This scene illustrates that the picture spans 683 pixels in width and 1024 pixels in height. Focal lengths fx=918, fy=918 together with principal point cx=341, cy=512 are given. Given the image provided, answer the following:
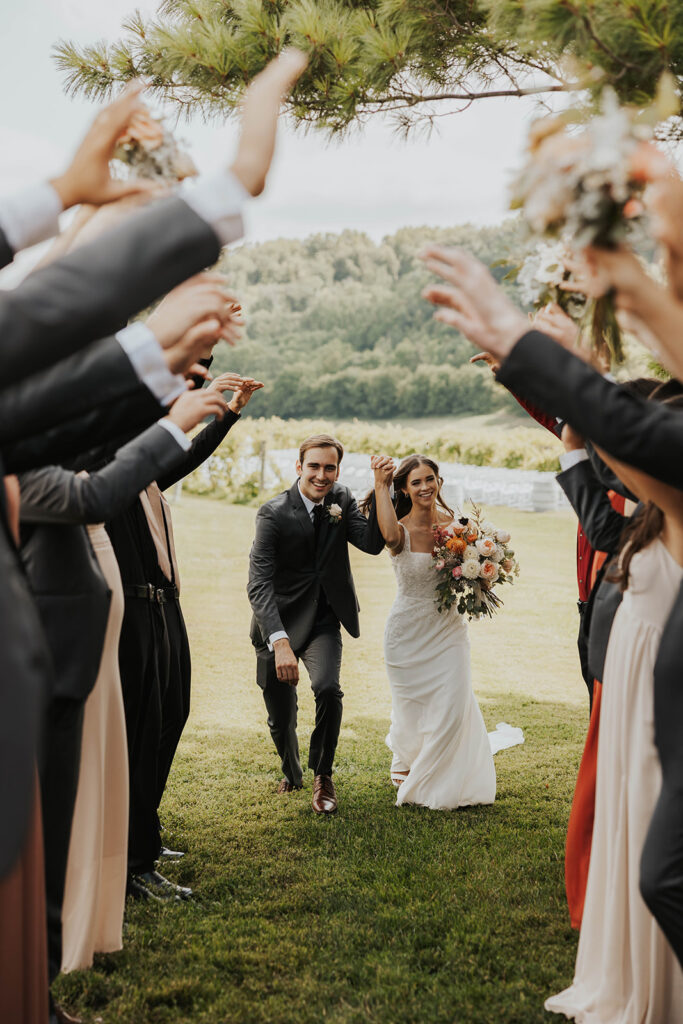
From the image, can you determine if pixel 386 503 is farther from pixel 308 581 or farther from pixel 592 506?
pixel 592 506

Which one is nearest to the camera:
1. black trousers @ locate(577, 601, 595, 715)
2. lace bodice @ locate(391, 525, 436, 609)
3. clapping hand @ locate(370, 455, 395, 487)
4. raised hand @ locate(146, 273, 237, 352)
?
raised hand @ locate(146, 273, 237, 352)

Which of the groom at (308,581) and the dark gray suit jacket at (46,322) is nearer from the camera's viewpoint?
the dark gray suit jacket at (46,322)

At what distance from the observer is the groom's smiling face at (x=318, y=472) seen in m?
6.34

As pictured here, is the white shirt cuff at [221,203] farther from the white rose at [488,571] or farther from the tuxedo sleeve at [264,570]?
the white rose at [488,571]

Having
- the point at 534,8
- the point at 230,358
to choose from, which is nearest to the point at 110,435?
the point at 534,8

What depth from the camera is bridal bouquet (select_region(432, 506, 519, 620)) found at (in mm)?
6370

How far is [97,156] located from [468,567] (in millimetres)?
4538

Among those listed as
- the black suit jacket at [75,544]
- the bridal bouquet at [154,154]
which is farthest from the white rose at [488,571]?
the bridal bouquet at [154,154]

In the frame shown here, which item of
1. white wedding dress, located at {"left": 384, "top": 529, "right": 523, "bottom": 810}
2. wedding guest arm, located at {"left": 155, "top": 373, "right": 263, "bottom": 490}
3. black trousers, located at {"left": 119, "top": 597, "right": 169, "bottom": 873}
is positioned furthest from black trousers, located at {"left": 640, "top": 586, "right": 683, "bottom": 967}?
white wedding dress, located at {"left": 384, "top": 529, "right": 523, "bottom": 810}

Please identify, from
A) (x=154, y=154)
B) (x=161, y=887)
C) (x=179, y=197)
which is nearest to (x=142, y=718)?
(x=161, y=887)

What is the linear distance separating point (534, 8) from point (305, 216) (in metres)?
79.5

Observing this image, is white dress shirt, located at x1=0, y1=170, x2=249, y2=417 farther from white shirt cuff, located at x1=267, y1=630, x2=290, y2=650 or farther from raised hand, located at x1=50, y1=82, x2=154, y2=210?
white shirt cuff, located at x1=267, y1=630, x2=290, y2=650

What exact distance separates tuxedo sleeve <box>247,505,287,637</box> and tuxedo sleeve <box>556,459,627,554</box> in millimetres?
2813

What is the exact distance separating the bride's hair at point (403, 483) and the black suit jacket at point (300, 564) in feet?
1.09
